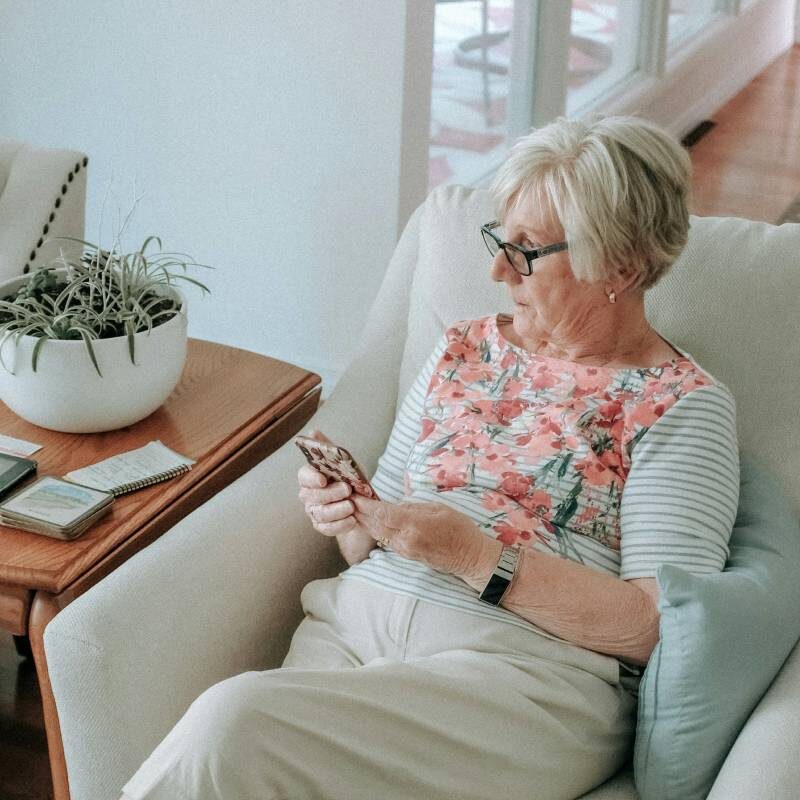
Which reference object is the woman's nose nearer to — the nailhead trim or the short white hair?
the short white hair

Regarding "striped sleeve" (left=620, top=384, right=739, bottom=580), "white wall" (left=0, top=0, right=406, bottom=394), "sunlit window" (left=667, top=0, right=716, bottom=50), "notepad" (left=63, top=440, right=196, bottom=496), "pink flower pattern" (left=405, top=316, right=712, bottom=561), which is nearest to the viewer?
"striped sleeve" (left=620, top=384, right=739, bottom=580)

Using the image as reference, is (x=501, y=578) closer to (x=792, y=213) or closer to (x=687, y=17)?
(x=792, y=213)

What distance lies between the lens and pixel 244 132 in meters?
2.80

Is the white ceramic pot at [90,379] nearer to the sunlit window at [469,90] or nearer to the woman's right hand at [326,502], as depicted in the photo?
the woman's right hand at [326,502]

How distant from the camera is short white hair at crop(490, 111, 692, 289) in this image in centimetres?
149

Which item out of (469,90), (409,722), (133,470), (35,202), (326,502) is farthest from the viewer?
(469,90)

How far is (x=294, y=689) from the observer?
1274 mm

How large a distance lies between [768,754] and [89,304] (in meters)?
1.09

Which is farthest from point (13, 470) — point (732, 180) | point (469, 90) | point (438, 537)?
point (732, 180)

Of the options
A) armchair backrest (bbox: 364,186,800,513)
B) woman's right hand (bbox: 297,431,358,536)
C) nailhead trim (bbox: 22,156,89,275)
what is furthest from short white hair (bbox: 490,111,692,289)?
nailhead trim (bbox: 22,156,89,275)

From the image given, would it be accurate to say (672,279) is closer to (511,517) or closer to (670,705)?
(511,517)

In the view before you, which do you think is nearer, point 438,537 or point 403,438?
point 438,537

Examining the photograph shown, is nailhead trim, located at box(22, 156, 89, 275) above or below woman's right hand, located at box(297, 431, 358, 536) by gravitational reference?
above

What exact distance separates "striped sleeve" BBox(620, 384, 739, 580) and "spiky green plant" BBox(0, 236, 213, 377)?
0.72m
